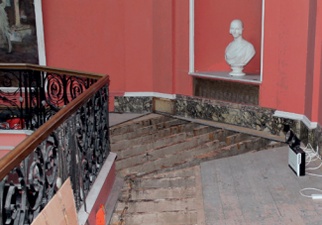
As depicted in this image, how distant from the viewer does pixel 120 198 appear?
451 cm

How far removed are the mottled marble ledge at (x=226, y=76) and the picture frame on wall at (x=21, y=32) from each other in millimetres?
2668

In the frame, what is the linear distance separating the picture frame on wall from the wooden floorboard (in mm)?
3915

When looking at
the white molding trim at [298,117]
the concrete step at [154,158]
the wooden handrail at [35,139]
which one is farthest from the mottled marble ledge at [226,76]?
the wooden handrail at [35,139]

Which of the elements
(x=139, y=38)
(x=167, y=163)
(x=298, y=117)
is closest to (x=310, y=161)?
(x=298, y=117)

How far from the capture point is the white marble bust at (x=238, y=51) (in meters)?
6.58

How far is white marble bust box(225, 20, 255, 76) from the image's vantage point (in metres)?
6.58

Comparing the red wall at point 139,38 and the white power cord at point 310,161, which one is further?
the red wall at point 139,38

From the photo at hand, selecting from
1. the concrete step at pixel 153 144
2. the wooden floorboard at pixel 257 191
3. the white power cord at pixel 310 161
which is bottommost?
the concrete step at pixel 153 144

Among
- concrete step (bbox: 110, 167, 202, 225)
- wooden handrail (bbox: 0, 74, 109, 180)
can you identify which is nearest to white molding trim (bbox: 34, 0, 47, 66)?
concrete step (bbox: 110, 167, 202, 225)

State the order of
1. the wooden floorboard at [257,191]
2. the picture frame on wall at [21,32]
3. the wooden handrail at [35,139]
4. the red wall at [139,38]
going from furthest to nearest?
the picture frame on wall at [21,32], the red wall at [139,38], the wooden floorboard at [257,191], the wooden handrail at [35,139]

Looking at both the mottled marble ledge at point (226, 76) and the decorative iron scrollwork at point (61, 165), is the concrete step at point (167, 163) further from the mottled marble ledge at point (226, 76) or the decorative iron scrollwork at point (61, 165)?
the mottled marble ledge at point (226, 76)

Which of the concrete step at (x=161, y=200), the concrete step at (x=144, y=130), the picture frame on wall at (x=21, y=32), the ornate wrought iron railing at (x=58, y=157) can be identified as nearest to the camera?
the ornate wrought iron railing at (x=58, y=157)

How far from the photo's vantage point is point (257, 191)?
4316mm

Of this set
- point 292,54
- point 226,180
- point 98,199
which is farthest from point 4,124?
point 292,54
